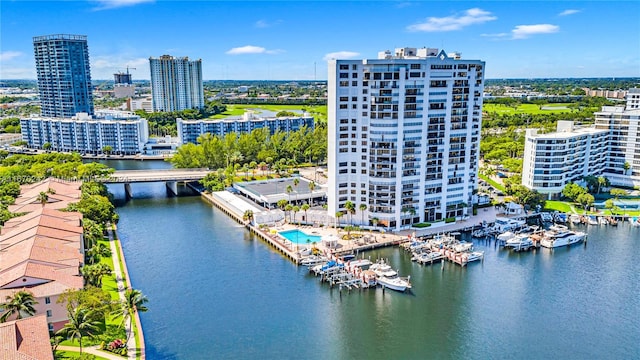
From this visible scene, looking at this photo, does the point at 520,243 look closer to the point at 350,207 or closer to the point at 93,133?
the point at 350,207

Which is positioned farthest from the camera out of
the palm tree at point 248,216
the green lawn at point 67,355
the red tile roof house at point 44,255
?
the palm tree at point 248,216

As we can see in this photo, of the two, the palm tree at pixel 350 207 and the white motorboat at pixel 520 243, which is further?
the palm tree at pixel 350 207

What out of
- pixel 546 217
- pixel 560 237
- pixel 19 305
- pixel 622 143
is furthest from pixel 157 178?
pixel 622 143

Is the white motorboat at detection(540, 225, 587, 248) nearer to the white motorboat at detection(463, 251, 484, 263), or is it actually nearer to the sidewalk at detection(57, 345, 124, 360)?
the white motorboat at detection(463, 251, 484, 263)

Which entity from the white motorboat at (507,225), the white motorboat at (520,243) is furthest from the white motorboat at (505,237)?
the white motorboat at (507,225)

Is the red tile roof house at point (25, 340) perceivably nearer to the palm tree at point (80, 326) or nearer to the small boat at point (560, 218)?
the palm tree at point (80, 326)

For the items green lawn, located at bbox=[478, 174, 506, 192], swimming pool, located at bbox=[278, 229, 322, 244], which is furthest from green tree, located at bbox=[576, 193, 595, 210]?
swimming pool, located at bbox=[278, 229, 322, 244]

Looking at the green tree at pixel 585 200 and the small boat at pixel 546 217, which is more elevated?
the green tree at pixel 585 200
